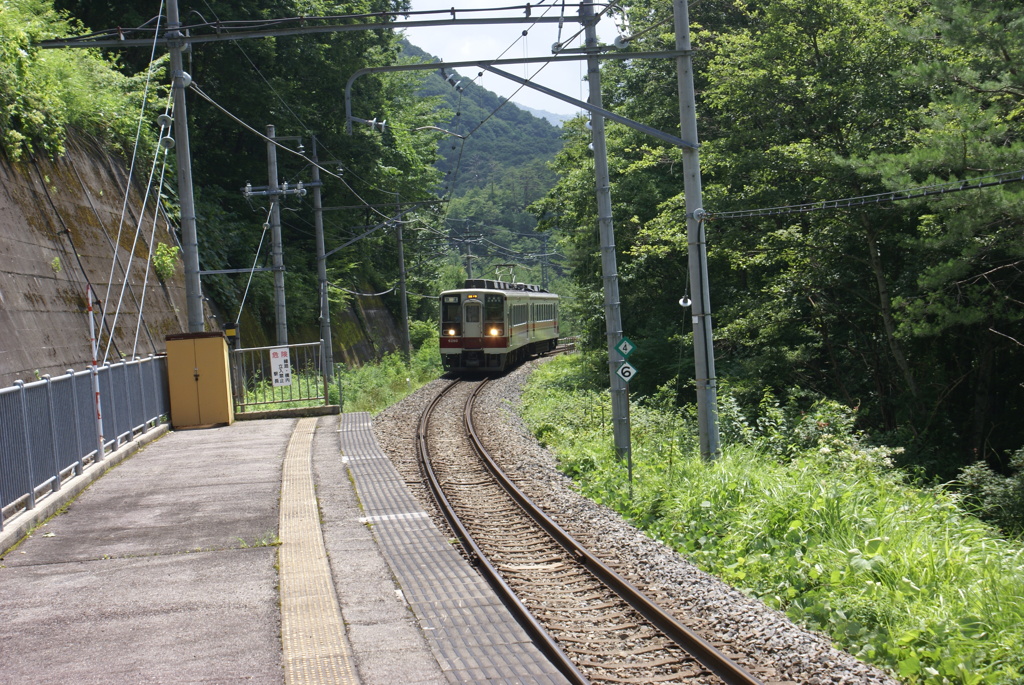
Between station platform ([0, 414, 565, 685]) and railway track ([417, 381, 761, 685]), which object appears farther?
railway track ([417, 381, 761, 685])

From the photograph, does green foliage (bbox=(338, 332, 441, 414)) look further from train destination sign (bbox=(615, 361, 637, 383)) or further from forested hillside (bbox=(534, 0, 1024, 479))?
train destination sign (bbox=(615, 361, 637, 383))

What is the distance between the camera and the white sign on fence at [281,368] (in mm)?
17578

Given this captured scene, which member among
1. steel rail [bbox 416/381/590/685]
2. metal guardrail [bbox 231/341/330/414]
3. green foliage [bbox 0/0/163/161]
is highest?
green foliage [bbox 0/0/163/161]

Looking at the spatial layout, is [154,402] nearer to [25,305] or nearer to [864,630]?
[25,305]

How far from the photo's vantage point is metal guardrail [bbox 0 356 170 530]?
25.9ft

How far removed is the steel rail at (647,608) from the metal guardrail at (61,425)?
520 cm

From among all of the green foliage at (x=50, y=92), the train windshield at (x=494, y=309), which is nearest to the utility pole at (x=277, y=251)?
the green foliage at (x=50, y=92)

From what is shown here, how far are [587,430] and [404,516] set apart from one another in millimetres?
7218

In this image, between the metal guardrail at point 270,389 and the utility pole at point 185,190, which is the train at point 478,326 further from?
the utility pole at point 185,190

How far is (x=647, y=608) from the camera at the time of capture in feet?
22.1

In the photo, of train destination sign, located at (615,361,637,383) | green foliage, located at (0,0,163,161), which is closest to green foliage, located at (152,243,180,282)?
green foliage, located at (0,0,163,161)

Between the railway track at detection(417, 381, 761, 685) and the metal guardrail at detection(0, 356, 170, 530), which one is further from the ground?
the metal guardrail at detection(0, 356, 170, 530)

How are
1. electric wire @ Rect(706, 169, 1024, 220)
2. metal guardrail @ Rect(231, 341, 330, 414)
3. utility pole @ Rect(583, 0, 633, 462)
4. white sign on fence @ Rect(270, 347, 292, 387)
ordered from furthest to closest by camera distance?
1. metal guardrail @ Rect(231, 341, 330, 414)
2. white sign on fence @ Rect(270, 347, 292, 387)
3. utility pole @ Rect(583, 0, 633, 462)
4. electric wire @ Rect(706, 169, 1024, 220)

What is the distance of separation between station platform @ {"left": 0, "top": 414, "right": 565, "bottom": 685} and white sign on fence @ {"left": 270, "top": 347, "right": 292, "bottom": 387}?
22.1ft
